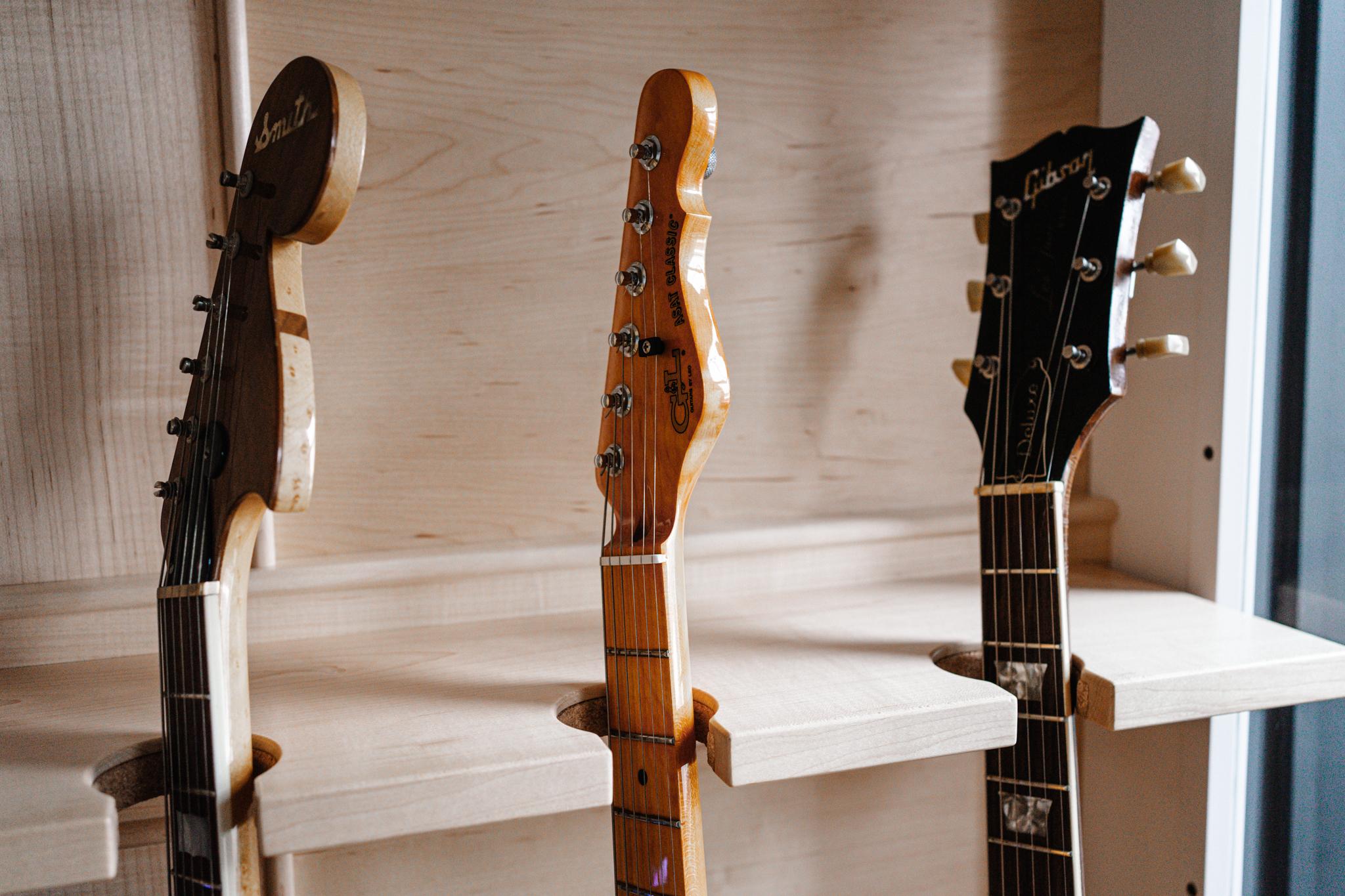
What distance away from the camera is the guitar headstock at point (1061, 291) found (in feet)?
2.98

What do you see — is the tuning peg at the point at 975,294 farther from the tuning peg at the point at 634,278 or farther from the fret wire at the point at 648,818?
the fret wire at the point at 648,818

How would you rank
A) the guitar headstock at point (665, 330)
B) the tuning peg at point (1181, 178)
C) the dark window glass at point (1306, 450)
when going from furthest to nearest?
the dark window glass at point (1306, 450) < the tuning peg at point (1181, 178) < the guitar headstock at point (665, 330)

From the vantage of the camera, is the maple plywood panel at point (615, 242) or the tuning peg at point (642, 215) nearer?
the tuning peg at point (642, 215)

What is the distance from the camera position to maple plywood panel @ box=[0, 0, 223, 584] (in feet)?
3.05

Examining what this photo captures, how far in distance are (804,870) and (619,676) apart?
1.94 feet

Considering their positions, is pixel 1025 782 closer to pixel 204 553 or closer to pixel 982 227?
pixel 982 227

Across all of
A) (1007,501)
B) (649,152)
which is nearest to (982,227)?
(1007,501)

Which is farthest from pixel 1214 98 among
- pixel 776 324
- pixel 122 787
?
pixel 122 787

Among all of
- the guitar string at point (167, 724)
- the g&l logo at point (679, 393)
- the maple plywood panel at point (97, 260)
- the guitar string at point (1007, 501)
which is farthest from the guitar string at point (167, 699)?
the guitar string at point (1007, 501)

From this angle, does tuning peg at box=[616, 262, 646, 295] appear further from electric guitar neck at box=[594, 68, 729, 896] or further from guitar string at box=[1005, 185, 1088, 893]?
guitar string at box=[1005, 185, 1088, 893]

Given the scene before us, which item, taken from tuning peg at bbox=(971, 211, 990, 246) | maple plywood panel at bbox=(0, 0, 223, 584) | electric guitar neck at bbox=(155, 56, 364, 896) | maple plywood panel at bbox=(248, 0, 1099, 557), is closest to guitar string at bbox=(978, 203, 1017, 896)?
tuning peg at bbox=(971, 211, 990, 246)

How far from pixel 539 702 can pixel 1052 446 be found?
21.2 inches

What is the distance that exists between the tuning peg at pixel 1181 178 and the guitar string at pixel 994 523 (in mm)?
190

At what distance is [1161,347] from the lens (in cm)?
89
